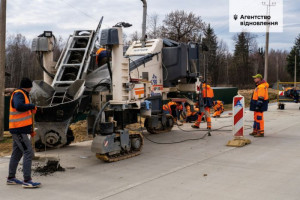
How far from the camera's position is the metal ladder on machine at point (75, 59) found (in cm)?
839

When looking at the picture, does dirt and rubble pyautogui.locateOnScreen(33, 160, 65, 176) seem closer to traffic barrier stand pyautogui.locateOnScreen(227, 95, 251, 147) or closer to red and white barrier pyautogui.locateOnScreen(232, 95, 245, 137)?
traffic barrier stand pyautogui.locateOnScreen(227, 95, 251, 147)

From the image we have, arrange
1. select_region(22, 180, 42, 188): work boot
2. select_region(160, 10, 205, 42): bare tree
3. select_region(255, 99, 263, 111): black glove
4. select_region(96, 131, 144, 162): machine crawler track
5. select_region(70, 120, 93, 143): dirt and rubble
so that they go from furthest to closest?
select_region(160, 10, 205, 42): bare tree, select_region(70, 120, 93, 143): dirt and rubble, select_region(255, 99, 263, 111): black glove, select_region(96, 131, 144, 162): machine crawler track, select_region(22, 180, 42, 188): work boot

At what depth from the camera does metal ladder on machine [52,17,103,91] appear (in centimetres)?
839

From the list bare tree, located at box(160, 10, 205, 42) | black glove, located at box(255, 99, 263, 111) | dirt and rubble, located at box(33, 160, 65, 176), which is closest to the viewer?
dirt and rubble, located at box(33, 160, 65, 176)

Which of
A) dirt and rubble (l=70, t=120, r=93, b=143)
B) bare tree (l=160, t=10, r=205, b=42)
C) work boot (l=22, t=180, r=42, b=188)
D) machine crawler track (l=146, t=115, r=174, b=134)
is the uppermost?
bare tree (l=160, t=10, r=205, b=42)

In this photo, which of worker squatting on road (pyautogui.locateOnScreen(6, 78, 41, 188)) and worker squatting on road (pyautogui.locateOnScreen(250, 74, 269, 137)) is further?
worker squatting on road (pyautogui.locateOnScreen(250, 74, 269, 137))

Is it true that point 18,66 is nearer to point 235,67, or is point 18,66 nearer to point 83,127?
point 235,67

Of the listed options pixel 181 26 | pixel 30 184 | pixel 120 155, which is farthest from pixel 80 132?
pixel 181 26

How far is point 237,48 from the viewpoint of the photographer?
66250 mm

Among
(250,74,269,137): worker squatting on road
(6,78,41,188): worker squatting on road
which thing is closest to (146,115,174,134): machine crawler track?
(250,74,269,137): worker squatting on road

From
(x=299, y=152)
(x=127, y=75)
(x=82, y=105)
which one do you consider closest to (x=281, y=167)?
(x=299, y=152)

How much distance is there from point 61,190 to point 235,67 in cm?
6322

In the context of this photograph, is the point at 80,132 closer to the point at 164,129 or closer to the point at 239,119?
the point at 164,129

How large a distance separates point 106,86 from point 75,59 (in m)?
1.39
